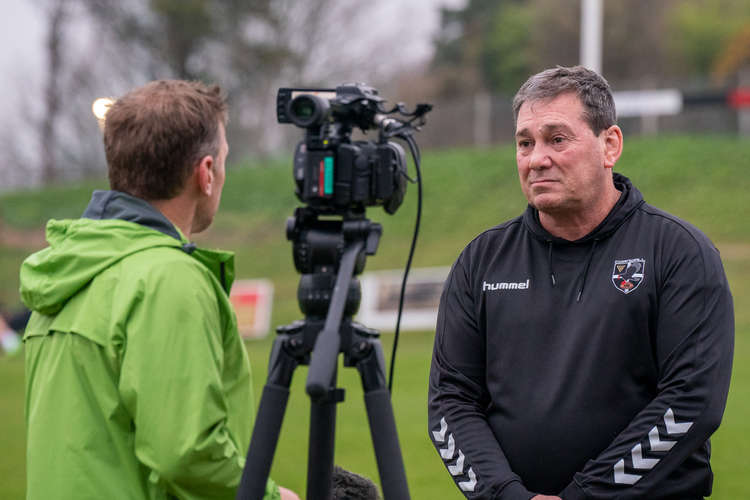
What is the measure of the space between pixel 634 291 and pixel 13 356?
12.4 meters

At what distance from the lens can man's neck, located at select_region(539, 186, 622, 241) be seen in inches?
115

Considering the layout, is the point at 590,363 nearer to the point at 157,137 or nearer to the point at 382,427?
the point at 382,427

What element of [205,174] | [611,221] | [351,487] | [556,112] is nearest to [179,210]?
[205,174]

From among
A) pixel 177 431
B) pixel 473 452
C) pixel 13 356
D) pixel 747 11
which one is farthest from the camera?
pixel 747 11

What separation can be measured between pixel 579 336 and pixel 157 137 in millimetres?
1265

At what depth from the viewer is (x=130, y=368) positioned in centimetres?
234

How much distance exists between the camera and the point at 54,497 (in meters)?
2.43

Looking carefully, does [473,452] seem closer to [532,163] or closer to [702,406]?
[702,406]

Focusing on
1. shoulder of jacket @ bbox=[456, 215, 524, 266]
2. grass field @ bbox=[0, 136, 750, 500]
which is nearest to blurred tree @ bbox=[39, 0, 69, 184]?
grass field @ bbox=[0, 136, 750, 500]

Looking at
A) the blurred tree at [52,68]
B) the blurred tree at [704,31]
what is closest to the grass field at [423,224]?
the blurred tree at [52,68]

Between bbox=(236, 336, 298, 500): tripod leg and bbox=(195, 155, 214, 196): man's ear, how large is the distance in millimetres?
451

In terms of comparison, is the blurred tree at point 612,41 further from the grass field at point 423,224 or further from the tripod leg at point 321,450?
the tripod leg at point 321,450

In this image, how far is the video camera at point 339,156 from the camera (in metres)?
2.57

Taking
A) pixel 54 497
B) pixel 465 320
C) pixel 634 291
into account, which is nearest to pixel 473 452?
pixel 465 320
